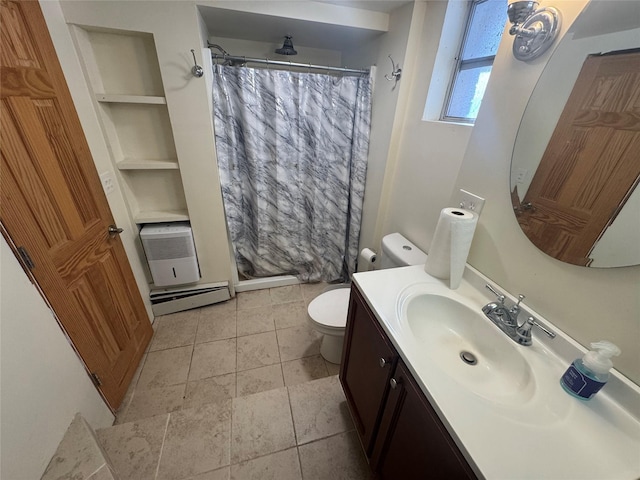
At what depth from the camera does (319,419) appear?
1.33 metres

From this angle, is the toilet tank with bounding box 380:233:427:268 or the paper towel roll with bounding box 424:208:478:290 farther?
the toilet tank with bounding box 380:233:427:268

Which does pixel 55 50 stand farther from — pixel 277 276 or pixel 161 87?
pixel 277 276

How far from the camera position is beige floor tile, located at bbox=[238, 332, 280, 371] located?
1.71 metres

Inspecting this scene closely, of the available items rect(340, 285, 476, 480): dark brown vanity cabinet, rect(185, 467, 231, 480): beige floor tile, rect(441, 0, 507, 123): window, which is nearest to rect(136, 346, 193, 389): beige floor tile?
rect(185, 467, 231, 480): beige floor tile

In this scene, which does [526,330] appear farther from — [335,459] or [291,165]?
[291,165]

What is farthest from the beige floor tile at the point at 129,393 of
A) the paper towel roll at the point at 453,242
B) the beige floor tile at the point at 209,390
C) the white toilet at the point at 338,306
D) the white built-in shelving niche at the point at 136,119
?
the paper towel roll at the point at 453,242

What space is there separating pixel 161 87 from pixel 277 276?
5.48 feet

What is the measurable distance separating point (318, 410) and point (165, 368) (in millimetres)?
1047

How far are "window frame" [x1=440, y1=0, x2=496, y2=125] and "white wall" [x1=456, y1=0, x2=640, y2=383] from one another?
11.7 inches

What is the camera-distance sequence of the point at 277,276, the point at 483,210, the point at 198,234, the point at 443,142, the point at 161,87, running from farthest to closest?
the point at 277,276, the point at 198,234, the point at 161,87, the point at 443,142, the point at 483,210

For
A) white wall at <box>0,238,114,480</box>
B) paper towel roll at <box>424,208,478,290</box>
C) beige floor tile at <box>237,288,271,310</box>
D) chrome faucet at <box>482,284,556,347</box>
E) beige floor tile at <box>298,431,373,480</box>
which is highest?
paper towel roll at <box>424,208,478,290</box>

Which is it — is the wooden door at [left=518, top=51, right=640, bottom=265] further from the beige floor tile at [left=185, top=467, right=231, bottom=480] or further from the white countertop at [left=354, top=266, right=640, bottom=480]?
the beige floor tile at [left=185, top=467, right=231, bottom=480]

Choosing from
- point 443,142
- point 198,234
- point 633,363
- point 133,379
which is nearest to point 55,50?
point 198,234

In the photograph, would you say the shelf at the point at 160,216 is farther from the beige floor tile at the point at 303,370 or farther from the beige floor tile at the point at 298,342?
the beige floor tile at the point at 303,370
